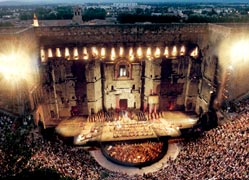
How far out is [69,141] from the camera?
78.5ft

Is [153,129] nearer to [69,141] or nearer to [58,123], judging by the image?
[69,141]

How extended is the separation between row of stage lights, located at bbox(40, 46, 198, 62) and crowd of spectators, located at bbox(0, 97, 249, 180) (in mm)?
8863

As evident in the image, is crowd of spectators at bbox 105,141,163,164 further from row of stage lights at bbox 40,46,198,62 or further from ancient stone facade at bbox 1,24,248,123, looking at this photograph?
row of stage lights at bbox 40,46,198,62

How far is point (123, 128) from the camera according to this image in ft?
86.1

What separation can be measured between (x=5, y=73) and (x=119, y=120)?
12.4 m

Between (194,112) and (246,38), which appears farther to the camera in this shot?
(194,112)

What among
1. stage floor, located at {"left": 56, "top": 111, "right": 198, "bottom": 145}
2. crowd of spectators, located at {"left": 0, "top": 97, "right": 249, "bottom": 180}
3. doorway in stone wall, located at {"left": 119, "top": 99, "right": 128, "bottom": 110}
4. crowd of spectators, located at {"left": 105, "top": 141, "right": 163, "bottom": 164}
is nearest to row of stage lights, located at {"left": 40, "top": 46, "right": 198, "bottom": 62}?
doorway in stone wall, located at {"left": 119, "top": 99, "right": 128, "bottom": 110}

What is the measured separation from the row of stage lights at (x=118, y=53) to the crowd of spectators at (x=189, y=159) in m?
8.86

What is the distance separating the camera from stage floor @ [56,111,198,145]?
24.6m

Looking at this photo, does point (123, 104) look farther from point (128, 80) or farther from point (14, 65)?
point (14, 65)

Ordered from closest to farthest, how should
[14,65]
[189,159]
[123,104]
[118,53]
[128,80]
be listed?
1. [189,159]
2. [14,65]
3. [118,53]
4. [128,80]
5. [123,104]

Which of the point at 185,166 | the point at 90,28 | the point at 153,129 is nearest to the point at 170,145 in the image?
the point at 153,129

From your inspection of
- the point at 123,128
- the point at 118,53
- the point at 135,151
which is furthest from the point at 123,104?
the point at 135,151

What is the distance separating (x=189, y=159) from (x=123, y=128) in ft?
29.2
